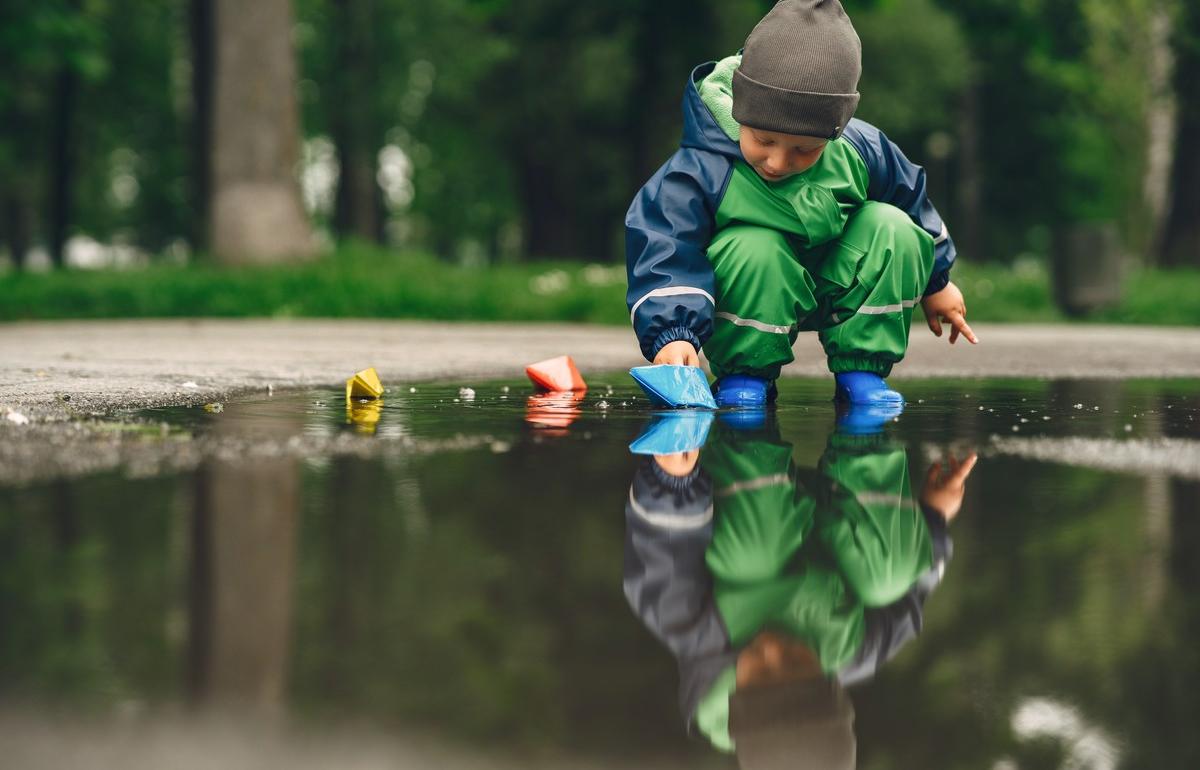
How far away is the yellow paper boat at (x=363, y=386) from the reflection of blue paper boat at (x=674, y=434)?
3.32 feet

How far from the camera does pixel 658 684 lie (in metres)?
1.60

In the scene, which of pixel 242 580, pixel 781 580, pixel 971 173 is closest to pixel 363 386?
pixel 242 580

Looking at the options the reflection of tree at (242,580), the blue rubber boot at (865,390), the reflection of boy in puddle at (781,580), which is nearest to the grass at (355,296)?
the blue rubber boot at (865,390)

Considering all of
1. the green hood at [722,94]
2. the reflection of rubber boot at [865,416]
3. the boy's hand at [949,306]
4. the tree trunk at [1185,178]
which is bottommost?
the reflection of rubber boot at [865,416]

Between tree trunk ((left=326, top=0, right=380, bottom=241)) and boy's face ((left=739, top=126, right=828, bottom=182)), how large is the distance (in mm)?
19483

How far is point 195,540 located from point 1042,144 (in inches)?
1516

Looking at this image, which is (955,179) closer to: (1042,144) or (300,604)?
(1042,144)

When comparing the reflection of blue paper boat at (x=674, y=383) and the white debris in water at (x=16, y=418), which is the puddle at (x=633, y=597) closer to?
the white debris in water at (x=16, y=418)

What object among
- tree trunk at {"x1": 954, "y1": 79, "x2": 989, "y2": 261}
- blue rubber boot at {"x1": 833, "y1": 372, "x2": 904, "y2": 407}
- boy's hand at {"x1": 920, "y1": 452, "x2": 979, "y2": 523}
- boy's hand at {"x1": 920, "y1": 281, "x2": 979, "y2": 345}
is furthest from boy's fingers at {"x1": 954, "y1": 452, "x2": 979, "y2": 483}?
tree trunk at {"x1": 954, "y1": 79, "x2": 989, "y2": 261}

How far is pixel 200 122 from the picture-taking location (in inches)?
669

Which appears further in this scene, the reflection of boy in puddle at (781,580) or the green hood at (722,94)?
the green hood at (722,94)

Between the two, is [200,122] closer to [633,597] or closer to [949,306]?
[949,306]

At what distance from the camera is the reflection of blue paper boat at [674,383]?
13.5ft

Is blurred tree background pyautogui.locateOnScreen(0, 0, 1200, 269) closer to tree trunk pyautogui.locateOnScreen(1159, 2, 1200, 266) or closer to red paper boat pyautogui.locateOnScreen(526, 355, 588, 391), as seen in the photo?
tree trunk pyautogui.locateOnScreen(1159, 2, 1200, 266)
